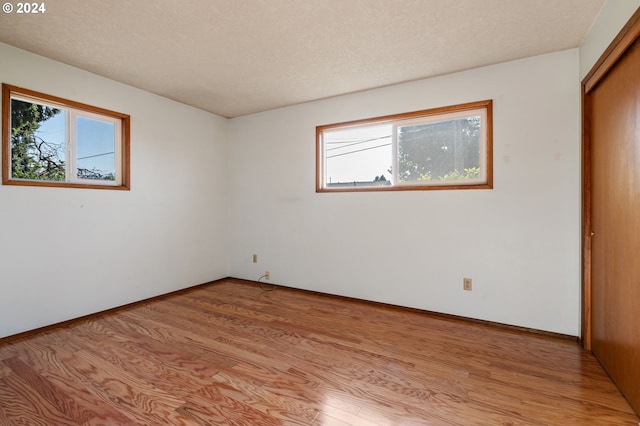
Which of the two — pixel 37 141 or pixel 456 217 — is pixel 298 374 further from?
pixel 37 141

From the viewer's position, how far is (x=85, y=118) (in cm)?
300

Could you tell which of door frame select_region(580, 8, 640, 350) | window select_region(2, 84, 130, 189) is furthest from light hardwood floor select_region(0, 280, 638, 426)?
window select_region(2, 84, 130, 189)

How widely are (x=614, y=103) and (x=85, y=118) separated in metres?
4.47

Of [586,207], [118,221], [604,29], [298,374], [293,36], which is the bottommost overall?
[298,374]

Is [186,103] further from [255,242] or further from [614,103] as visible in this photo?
[614,103]

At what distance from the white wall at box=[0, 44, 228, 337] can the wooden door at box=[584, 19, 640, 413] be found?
4.22m

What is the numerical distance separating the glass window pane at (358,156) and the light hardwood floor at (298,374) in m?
1.59

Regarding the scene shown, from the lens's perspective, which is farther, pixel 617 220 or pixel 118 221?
pixel 118 221

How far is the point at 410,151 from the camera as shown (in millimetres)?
3211

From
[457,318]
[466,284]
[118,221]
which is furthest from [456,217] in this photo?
[118,221]

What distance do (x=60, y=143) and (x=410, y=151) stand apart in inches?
140

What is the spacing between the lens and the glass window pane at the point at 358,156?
3383mm

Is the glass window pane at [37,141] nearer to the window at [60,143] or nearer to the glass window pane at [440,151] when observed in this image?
the window at [60,143]

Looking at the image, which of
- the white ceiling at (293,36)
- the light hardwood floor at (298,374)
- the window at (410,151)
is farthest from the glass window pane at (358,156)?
the light hardwood floor at (298,374)
